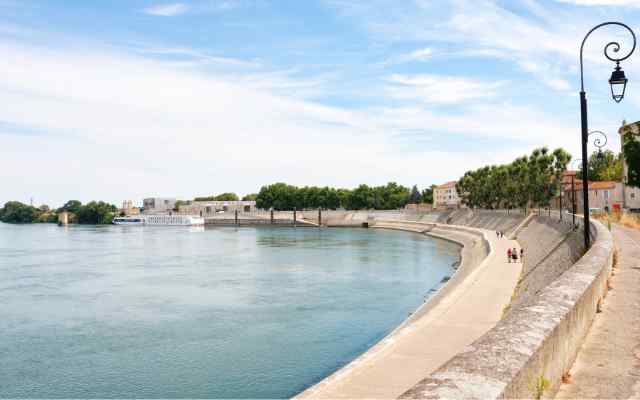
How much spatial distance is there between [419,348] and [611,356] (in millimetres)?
11745

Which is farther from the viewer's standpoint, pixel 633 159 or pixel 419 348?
pixel 633 159

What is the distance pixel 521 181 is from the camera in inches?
3836

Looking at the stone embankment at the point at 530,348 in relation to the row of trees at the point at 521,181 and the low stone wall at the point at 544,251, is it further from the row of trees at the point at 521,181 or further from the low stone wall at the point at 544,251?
the row of trees at the point at 521,181

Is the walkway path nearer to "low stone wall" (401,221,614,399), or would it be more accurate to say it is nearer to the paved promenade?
"low stone wall" (401,221,614,399)

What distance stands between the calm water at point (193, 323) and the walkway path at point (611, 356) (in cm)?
1312

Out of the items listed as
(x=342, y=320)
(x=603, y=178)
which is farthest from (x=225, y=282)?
(x=603, y=178)

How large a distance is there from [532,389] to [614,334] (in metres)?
4.16

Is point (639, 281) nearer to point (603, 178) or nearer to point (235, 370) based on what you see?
point (235, 370)

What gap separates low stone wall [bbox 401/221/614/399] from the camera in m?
4.18

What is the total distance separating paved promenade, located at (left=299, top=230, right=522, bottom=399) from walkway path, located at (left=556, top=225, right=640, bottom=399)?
10.8 ft

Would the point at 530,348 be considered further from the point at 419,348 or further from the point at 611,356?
the point at 419,348

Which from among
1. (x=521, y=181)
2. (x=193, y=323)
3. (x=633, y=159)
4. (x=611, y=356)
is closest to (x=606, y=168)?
(x=521, y=181)

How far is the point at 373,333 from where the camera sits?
91.9 ft

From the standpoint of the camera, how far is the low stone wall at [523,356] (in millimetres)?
4176
